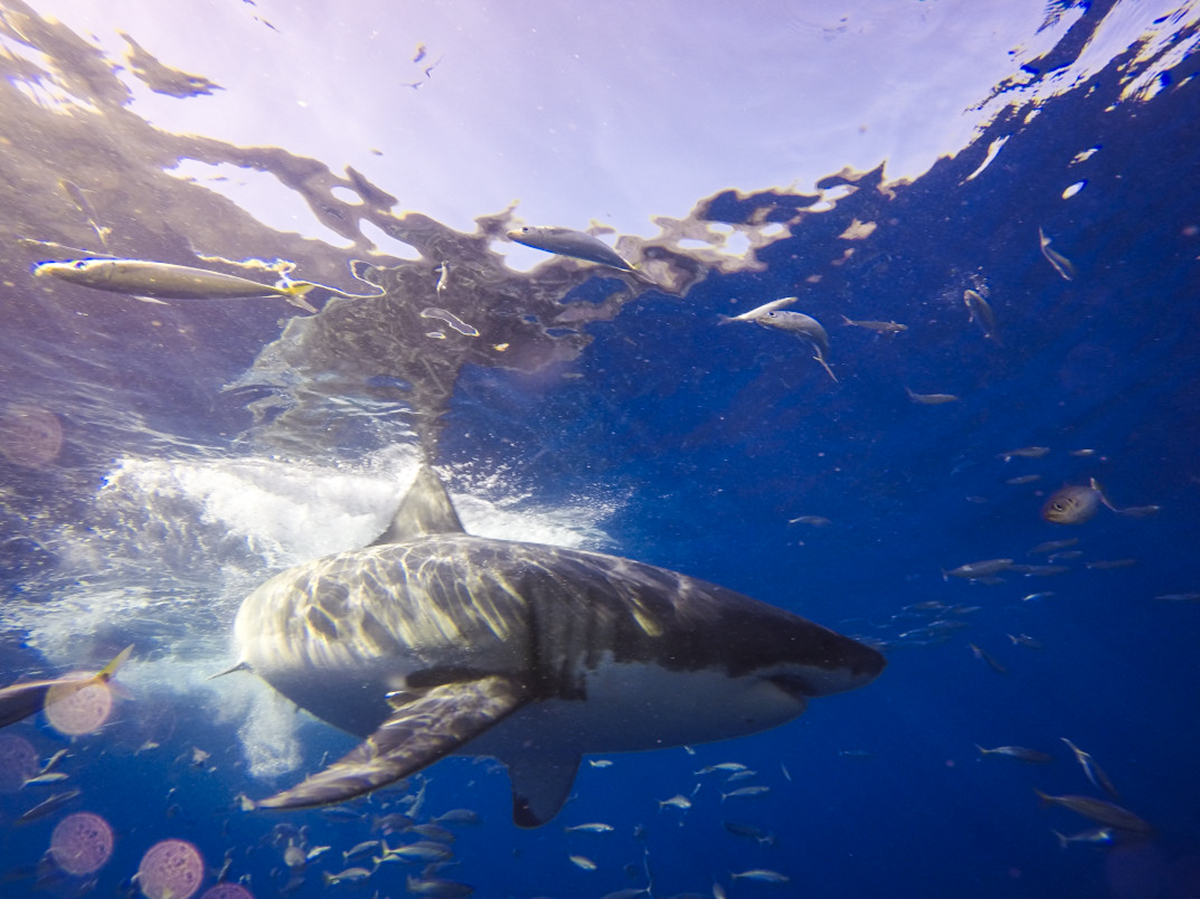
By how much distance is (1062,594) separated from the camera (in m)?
27.7

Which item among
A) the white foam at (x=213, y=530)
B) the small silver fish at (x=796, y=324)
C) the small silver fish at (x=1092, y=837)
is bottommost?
the small silver fish at (x=1092, y=837)

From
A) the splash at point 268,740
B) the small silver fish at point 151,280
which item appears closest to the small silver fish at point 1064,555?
the small silver fish at point 151,280

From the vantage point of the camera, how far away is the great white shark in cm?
348

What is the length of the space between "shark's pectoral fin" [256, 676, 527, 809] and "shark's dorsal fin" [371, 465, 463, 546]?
2643 mm

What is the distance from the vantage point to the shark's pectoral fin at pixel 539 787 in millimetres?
4945

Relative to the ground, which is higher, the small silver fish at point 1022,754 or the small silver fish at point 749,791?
the small silver fish at point 1022,754

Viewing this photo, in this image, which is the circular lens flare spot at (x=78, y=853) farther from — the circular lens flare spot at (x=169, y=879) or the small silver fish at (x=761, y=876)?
the small silver fish at (x=761, y=876)

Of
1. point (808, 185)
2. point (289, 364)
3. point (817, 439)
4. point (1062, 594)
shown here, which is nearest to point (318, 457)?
point (289, 364)

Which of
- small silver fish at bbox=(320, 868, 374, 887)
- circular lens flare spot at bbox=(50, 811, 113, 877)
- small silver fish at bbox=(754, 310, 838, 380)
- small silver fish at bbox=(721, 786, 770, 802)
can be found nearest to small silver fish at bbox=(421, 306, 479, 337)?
small silver fish at bbox=(754, 310, 838, 380)

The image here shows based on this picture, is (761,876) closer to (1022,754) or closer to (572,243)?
(1022,754)

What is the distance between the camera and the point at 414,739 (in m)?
2.80

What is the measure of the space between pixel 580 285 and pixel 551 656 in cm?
583

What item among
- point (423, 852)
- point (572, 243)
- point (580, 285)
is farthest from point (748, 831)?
point (572, 243)

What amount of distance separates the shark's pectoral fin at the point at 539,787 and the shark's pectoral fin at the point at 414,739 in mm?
1934
